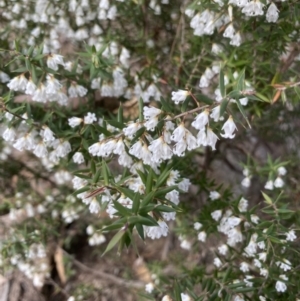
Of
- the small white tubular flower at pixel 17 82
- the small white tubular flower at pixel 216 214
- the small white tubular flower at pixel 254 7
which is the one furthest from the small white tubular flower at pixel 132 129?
the small white tubular flower at pixel 216 214

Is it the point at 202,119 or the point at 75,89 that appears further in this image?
the point at 75,89

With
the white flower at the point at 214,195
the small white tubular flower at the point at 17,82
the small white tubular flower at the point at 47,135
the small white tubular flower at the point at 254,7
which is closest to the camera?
the small white tubular flower at the point at 254,7

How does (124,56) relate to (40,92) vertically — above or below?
below

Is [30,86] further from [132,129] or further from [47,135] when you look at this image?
[132,129]

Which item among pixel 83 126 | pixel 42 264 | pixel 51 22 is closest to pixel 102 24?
pixel 51 22

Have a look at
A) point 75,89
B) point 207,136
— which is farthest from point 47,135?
point 207,136

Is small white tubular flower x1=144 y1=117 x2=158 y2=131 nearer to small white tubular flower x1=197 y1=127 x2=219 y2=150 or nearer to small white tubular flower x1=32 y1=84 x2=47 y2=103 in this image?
small white tubular flower x1=197 y1=127 x2=219 y2=150

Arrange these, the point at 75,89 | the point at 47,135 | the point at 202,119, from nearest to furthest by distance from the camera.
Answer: the point at 202,119
the point at 47,135
the point at 75,89

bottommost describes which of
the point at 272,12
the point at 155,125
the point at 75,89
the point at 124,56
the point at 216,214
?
the point at 216,214

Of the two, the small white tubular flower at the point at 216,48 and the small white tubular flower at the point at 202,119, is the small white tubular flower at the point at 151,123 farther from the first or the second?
the small white tubular flower at the point at 216,48
